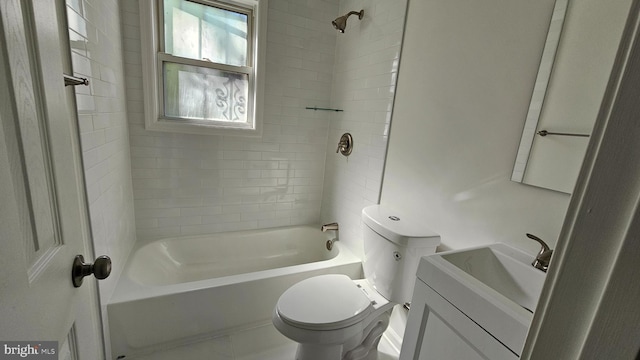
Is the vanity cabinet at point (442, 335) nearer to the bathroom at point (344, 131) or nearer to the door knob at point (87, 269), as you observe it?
the bathroom at point (344, 131)

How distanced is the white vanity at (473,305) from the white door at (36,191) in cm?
94

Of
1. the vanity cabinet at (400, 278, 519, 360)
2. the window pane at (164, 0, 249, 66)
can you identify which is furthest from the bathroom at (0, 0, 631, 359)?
the vanity cabinet at (400, 278, 519, 360)

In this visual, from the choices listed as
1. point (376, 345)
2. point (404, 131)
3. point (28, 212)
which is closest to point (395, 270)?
point (376, 345)

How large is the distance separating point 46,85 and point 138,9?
163 cm

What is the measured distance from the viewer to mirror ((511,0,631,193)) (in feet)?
2.72

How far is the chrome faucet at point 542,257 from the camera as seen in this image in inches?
35.4

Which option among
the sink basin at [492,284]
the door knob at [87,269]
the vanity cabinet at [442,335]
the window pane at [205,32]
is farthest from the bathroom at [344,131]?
the door knob at [87,269]

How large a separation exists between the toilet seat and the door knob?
0.82 m

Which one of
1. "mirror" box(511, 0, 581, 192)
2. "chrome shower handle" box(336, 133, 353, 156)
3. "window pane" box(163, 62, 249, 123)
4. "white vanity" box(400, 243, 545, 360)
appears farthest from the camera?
"chrome shower handle" box(336, 133, 353, 156)

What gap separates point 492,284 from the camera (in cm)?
103

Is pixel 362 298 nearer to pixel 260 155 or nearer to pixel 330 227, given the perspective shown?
pixel 330 227

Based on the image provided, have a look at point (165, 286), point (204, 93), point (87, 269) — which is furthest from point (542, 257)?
point (204, 93)

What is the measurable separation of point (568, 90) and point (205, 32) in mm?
2164

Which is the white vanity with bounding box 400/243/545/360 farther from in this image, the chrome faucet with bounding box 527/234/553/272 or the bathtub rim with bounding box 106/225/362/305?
the bathtub rim with bounding box 106/225/362/305
